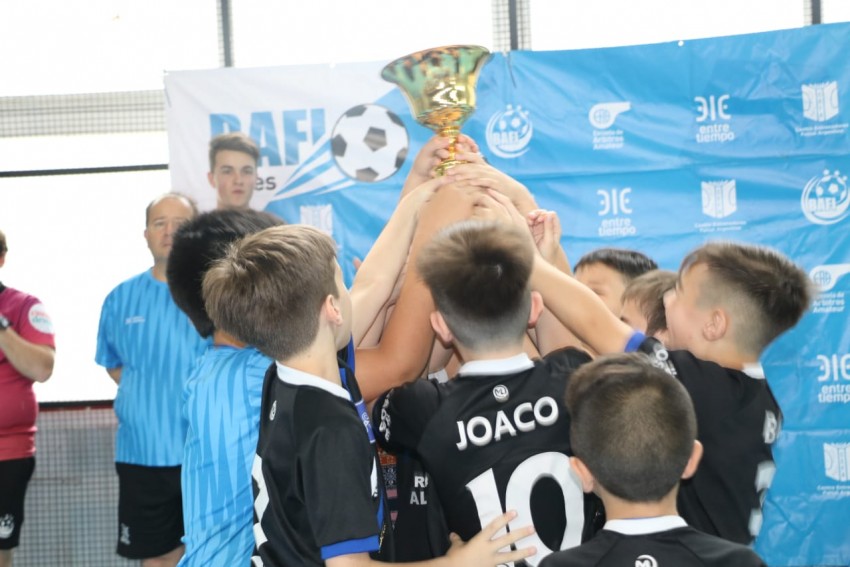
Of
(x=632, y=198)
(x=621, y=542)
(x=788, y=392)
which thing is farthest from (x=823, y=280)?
(x=621, y=542)

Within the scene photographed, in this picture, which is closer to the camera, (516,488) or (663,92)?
(516,488)

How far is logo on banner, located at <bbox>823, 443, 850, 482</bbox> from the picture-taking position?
5.82 meters

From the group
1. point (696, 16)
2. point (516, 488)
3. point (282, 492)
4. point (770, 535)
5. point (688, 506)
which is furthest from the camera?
point (696, 16)

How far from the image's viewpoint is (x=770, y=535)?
18.9 ft

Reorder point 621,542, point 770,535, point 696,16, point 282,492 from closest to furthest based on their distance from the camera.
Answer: point 621,542 < point 282,492 < point 770,535 < point 696,16

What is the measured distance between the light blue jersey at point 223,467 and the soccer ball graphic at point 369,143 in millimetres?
3859

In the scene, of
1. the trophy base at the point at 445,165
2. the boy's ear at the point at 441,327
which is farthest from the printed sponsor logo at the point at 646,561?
the trophy base at the point at 445,165

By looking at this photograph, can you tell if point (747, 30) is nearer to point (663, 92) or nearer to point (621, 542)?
point (663, 92)

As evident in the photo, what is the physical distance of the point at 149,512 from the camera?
532cm

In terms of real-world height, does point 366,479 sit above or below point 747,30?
below

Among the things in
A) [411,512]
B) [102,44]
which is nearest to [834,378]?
[411,512]

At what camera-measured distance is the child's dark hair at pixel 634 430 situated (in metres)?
1.99

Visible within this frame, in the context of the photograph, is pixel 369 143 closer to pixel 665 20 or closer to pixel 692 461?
pixel 665 20

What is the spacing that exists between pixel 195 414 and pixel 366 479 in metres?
0.61
